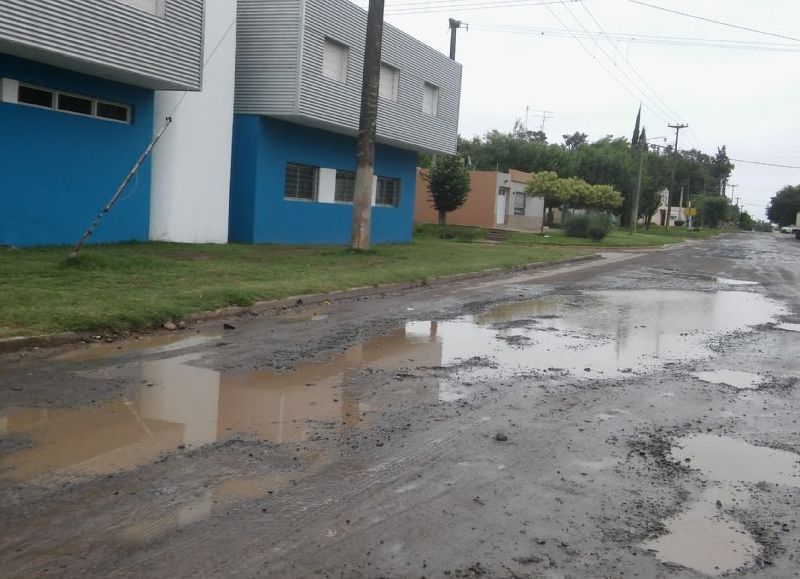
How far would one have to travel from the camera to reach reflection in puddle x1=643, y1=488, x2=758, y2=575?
395 cm

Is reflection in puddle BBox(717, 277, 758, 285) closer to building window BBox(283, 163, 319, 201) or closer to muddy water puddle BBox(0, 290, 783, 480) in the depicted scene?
muddy water puddle BBox(0, 290, 783, 480)

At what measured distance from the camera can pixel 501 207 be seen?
168 ft

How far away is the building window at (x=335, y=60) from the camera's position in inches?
905

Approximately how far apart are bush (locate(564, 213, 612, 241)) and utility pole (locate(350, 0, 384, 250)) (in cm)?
2441

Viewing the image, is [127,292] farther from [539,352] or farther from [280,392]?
[539,352]

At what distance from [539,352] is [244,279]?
248 inches

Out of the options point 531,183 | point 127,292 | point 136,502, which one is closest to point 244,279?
point 127,292

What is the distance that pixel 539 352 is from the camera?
9.30 meters

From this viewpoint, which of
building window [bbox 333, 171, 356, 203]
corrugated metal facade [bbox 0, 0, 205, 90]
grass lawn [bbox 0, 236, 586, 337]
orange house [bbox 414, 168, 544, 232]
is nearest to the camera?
grass lawn [bbox 0, 236, 586, 337]

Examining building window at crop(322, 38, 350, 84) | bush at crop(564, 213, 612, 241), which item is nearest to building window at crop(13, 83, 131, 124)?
building window at crop(322, 38, 350, 84)

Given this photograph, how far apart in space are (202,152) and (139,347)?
12.8 metres

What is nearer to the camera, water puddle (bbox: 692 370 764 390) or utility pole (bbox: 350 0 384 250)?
water puddle (bbox: 692 370 764 390)

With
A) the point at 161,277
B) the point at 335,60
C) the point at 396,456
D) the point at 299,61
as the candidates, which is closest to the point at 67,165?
the point at 161,277

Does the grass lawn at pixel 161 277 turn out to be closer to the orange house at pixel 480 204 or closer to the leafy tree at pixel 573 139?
the orange house at pixel 480 204
